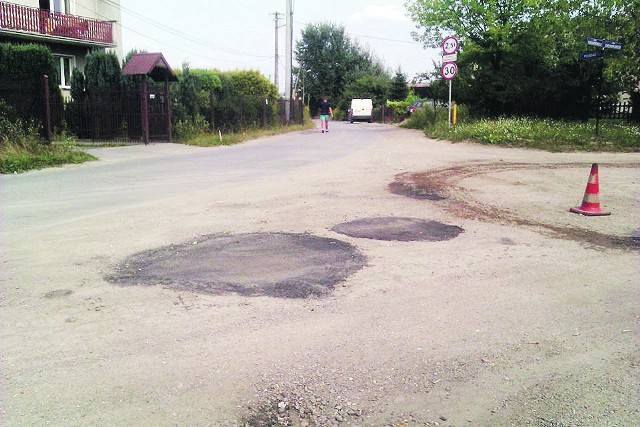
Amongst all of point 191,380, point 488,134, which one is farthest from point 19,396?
point 488,134

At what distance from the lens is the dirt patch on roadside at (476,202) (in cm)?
686

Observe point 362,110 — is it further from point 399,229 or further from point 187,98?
point 399,229

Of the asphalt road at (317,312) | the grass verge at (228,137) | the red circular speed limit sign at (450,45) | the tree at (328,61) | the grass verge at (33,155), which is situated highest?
the tree at (328,61)

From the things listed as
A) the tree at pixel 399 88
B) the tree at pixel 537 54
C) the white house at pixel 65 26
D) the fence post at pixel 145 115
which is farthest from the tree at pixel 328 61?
the fence post at pixel 145 115

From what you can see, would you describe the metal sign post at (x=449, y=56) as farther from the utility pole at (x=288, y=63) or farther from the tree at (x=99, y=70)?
the utility pole at (x=288, y=63)

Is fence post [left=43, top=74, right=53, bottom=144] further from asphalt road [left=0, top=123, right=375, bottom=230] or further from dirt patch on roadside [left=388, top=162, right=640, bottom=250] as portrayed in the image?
dirt patch on roadside [left=388, top=162, right=640, bottom=250]

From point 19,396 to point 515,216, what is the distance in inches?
266

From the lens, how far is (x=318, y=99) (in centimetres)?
7162

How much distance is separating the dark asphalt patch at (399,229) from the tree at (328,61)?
214 feet

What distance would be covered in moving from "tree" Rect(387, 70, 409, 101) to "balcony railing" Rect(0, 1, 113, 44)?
114 ft

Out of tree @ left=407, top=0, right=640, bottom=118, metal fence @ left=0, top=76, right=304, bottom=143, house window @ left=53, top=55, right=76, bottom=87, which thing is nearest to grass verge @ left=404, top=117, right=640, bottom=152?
tree @ left=407, top=0, right=640, bottom=118

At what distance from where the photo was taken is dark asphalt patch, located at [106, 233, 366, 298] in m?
4.85

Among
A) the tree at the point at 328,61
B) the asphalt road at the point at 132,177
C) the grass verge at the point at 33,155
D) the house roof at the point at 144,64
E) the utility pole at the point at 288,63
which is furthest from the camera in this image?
the tree at the point at 328,61

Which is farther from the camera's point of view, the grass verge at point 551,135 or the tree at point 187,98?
the tree at point 187,98
